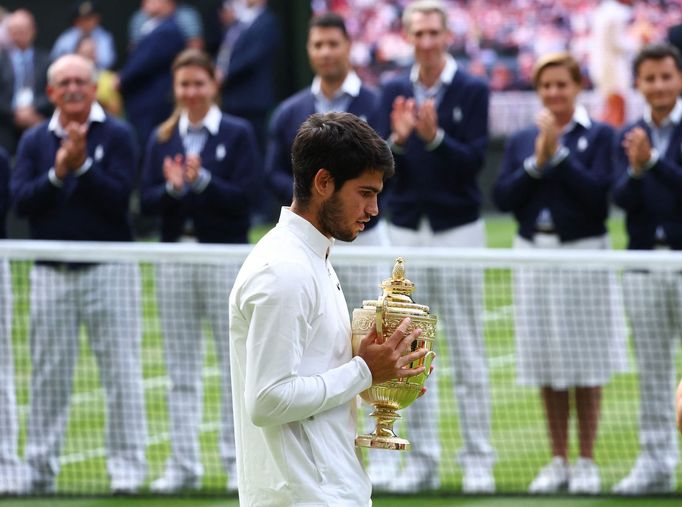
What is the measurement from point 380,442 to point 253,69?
1469 cm

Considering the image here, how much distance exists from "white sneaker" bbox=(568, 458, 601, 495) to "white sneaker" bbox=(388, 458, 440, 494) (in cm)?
80

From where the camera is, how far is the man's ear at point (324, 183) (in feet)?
15.5

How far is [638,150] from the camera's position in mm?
8906

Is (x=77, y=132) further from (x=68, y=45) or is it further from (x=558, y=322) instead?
(x=68, y=45)

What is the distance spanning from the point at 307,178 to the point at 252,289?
1.30 ft

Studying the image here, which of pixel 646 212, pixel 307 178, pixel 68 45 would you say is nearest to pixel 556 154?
pixel 646 212

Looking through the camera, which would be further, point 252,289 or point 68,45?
point 68,45

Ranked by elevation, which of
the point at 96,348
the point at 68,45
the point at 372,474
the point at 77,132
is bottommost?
the point at 372,474

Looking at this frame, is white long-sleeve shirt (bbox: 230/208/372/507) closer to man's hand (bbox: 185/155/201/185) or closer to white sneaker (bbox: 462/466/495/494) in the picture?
white sneaker (bbox: 462/466/495/494)

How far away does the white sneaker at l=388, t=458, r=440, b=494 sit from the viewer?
902 cm

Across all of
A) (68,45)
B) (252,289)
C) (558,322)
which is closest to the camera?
(252,289)

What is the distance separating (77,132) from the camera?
9.12 m

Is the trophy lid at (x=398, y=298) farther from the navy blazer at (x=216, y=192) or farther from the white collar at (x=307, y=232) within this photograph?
the navy blazer at (x=216, y=192)

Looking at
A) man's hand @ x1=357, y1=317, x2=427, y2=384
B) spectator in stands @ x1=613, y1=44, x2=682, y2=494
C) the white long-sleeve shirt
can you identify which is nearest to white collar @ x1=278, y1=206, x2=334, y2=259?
the white long-sleeve shirt
